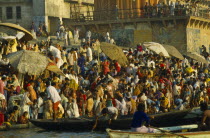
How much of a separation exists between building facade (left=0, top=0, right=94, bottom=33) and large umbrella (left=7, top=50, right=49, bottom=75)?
24.2 m

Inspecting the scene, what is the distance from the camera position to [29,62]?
27.2 metres

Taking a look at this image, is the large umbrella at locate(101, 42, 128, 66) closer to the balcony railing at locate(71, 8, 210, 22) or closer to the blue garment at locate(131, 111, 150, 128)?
the blue garment at locate(131, 111, 150, 128)

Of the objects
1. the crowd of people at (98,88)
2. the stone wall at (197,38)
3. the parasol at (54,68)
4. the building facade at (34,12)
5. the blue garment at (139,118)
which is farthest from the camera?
the building facade at (34,12)

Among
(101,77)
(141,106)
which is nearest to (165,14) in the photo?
(101,77)

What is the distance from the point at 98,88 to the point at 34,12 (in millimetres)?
25261

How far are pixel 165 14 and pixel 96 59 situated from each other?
1590 cm

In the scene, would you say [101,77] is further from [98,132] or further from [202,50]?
[202,50]

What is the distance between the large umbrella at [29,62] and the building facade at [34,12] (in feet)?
79.4

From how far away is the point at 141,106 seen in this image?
19.2 meters

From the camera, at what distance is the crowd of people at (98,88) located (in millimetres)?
25969

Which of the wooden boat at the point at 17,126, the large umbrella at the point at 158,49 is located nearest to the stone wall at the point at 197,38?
the large umbrella at the point at 158,49

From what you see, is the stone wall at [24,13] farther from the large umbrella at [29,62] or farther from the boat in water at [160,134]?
the boat in water at [160,134]

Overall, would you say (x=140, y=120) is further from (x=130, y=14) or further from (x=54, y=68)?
(x=130, y=14)

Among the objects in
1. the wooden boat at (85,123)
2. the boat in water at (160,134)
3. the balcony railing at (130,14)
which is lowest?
the wooden boat at (85,123)
